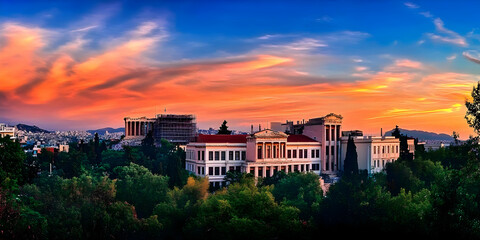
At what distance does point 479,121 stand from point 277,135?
131ft

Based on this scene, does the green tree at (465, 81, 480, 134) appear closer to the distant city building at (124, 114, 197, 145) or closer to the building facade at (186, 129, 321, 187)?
the building facade at (186, 129, 321, 187)

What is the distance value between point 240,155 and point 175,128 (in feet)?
90.5

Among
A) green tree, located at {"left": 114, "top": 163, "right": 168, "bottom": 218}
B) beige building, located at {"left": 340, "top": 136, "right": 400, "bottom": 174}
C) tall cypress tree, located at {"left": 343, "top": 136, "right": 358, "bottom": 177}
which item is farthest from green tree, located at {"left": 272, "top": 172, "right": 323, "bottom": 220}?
beige building, located at {"left": 340, "top": 136, "right": 400, "bottom": 174}

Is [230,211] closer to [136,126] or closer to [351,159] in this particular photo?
[351,159]

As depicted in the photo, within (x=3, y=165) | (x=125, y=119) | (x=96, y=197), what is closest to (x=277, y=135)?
(x=96, y=197)

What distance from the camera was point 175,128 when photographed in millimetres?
91500

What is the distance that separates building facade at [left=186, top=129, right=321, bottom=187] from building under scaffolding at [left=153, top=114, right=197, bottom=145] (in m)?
22.1

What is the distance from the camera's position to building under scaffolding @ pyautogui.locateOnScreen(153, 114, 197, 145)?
297ft

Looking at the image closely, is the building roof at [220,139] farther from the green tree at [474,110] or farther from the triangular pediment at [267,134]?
the green tree at [474,110]

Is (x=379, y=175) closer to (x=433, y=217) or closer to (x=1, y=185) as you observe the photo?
(x=433, y=217)

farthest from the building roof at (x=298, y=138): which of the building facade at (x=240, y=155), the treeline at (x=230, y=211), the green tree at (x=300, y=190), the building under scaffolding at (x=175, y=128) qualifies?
the treeline at (x=230, y=211)

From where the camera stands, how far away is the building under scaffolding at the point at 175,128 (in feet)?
297

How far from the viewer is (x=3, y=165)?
38.2 m

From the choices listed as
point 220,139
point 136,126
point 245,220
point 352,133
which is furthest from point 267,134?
point 136,126
